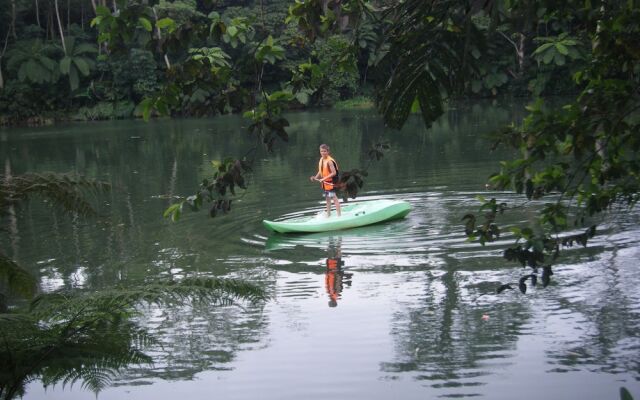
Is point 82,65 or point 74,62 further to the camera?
point 74,62

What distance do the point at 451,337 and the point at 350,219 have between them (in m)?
5.21

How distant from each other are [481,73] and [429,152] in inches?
737

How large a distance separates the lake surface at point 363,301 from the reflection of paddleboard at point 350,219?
186mm

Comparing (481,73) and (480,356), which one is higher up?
(481,73)

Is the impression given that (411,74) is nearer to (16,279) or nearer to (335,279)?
(16,279)

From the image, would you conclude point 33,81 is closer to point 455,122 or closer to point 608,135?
point 455,122

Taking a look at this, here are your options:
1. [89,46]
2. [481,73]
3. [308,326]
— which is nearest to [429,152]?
[308,326]

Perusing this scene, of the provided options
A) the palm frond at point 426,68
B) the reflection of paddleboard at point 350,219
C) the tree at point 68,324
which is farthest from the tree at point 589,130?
the reflection of paddleboard at point 350,219

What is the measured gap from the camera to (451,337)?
7.24m

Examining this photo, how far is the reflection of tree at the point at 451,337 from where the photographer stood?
6527mm

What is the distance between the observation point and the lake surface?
21.1 feet

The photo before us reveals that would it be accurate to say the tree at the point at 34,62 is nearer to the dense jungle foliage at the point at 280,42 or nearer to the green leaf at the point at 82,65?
the green leaf at the point at 82,65

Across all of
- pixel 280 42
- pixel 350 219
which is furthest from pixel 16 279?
pixel 350 219

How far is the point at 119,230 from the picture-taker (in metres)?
13.1
